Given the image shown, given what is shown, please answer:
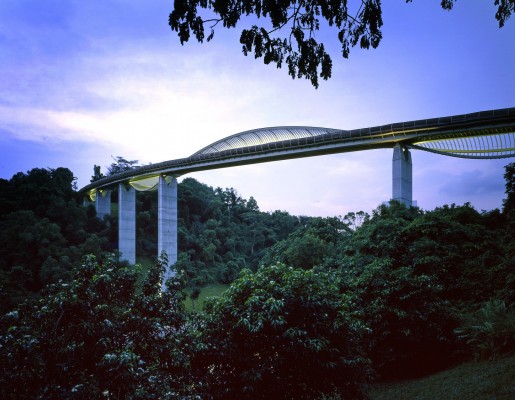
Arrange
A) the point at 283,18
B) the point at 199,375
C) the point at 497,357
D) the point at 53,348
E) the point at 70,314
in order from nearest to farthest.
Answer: the point at 283,18
the point at 53,348
the point at 70,314
the point at 199,375
the point at 497,357

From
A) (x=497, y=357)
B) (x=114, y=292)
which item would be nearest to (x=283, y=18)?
(x=114, y=292)

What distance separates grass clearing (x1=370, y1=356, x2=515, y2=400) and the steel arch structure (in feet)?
33.5

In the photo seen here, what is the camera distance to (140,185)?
113ft

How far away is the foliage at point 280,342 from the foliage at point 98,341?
113 cm

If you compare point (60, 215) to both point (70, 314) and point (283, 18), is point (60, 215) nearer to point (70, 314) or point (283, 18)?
point (70, 314)

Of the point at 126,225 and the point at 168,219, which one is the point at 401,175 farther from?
the point at 126,225

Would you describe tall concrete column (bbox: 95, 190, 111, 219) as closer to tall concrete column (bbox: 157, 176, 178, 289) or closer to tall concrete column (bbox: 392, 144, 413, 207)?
tall concrete column (bbox: 157, 176, 178, 289)

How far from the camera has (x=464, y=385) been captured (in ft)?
31.9

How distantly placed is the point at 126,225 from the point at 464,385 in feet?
97.9

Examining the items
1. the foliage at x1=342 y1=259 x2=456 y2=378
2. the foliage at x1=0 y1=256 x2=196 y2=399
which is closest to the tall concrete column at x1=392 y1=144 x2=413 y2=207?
the foliage at x1=342 y1=259 x2=456 y2=378

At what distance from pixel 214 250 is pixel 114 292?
3852 centimetres

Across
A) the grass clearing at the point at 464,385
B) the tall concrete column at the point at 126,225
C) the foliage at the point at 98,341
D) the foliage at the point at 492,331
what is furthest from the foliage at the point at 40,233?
the foliage at the point at 492,331

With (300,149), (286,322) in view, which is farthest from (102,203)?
(286,322)

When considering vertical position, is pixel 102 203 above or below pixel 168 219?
above
